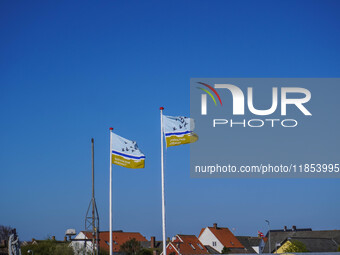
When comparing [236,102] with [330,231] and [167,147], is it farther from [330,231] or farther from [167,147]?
[330,231]

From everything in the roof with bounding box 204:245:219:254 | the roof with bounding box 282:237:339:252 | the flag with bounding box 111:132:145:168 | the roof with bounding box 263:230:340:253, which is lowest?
the roof with bounding box 204:245:219:254

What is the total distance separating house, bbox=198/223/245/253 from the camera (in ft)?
392

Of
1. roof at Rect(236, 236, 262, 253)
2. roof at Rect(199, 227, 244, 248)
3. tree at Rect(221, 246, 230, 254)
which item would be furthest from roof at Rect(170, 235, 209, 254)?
roof at Rect(236, 236, 262, 253)

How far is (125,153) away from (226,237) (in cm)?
9225

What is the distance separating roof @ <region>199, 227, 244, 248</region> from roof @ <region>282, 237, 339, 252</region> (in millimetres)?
21496

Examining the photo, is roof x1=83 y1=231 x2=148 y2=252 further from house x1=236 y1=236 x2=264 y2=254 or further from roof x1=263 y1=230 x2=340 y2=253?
roof x1=263 y1=230 x2=340 y2=253

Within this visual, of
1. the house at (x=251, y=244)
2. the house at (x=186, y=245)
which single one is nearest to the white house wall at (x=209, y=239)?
the house at (x=186, y=245)

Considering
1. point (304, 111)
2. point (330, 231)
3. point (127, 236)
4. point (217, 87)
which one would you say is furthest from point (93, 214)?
point (330, 231)

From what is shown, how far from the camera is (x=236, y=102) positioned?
37.8m

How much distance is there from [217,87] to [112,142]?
26.5ft

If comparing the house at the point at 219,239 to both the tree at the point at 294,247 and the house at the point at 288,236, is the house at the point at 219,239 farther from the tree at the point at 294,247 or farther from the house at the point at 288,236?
the tree at the point at 294,247

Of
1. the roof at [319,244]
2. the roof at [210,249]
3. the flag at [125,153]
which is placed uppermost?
the flag at [125,153]

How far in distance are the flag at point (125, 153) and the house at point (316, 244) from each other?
65.4 m

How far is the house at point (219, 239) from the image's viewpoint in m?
119
